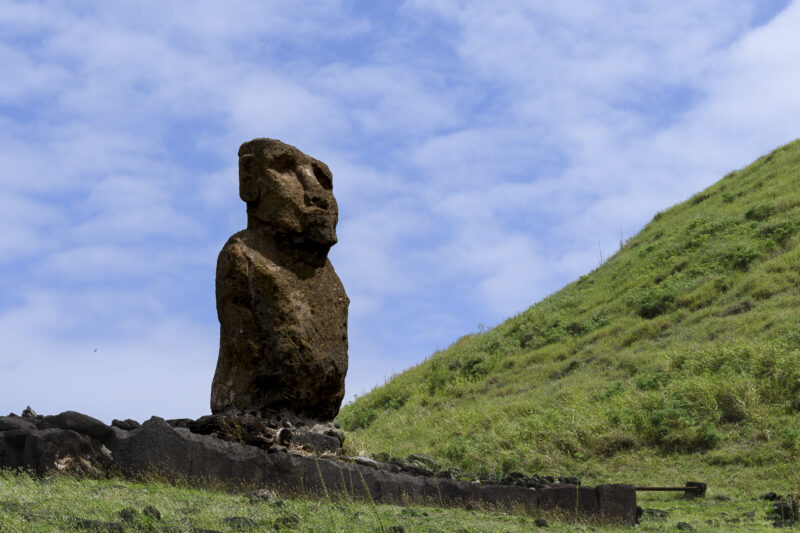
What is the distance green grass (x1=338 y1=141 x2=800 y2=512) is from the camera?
13.5 meters

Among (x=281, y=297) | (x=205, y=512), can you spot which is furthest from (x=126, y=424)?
(x=205, y=512)

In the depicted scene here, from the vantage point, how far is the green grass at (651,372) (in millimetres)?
13516

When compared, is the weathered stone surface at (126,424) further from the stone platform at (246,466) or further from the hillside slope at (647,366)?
the hillside slope at (647,366)

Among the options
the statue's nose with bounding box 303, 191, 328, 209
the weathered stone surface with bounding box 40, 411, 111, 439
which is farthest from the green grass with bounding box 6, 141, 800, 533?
the statue's nose with bounding box 303, 191, 328, 209

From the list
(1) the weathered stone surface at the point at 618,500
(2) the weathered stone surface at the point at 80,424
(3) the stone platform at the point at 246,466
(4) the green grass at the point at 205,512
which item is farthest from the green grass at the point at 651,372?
(2) the weathered stone surface at the point at 80,424

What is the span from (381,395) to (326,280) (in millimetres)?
13967

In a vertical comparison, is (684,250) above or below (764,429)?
above

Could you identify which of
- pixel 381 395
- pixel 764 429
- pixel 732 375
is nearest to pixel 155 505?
pixel 764 429

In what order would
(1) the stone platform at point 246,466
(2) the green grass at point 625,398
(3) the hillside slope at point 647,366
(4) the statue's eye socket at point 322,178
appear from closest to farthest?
(2) the green grass at point 625,398
(1) the stone platform at point 246,466
(4) the statue's eye socket at point 322,178
(3) the hillside slope at point 647,366

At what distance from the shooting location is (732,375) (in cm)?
1483

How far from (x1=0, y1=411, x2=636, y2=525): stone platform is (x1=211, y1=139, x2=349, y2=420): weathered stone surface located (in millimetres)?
728

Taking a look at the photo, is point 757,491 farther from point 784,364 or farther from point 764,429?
point 784,364

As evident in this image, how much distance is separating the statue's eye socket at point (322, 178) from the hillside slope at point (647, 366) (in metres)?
3.39

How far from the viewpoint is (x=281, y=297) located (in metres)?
9.66
